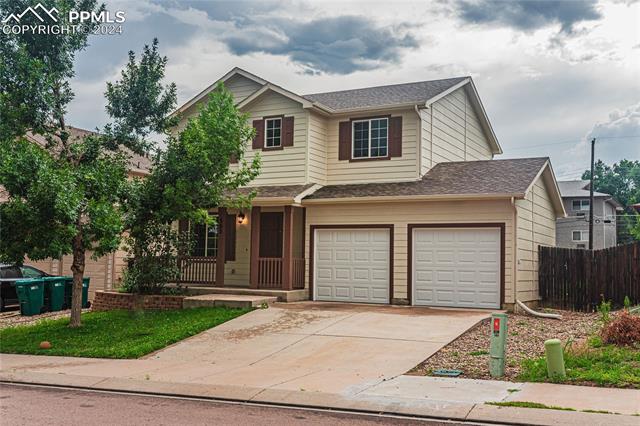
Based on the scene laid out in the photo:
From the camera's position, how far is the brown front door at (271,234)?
20156mm

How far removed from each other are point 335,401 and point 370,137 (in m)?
12.6

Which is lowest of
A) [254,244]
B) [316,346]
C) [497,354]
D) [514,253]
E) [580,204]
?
[316,346]

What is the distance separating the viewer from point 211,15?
16.4 metres

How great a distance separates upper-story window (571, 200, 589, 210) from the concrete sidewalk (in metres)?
43.8

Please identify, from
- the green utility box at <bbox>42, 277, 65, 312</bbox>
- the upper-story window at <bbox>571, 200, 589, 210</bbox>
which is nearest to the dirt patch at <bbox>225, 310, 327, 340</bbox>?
the green utility box at <bbox>42, 277, 65, 312</bbox>

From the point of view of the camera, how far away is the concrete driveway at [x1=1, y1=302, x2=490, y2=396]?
991 centimetres

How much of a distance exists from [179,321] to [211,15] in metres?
7.69

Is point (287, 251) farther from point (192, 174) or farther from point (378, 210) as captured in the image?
point (192, 174)

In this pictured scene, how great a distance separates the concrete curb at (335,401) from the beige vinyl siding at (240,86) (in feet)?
42.6

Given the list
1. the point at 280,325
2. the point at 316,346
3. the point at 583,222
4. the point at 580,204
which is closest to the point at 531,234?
the point at 280,325

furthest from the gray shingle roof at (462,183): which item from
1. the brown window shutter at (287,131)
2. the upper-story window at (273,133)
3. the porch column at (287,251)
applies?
the upper-story window at (273,133)

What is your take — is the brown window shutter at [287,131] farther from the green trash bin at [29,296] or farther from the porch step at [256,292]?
the green trash bin at [29,296]

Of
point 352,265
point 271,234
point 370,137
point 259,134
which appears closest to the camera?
point 352,265

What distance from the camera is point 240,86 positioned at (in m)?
21.7
